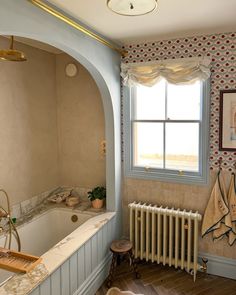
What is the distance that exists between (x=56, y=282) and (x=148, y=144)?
1.71m

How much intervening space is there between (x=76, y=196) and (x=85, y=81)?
1477mm

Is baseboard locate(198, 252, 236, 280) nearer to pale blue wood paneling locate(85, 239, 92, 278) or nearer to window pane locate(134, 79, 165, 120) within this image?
pale blue wood paneling locate(85, 239, 92, 278)

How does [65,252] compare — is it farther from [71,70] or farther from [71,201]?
[71,70]

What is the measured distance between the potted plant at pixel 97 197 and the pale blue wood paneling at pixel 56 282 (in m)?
1.14

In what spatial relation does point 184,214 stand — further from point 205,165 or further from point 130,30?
point 130,30

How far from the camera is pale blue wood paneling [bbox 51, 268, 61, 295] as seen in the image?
6.19 ft

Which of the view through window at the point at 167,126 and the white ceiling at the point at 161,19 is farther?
the view through window at the point at 167,126

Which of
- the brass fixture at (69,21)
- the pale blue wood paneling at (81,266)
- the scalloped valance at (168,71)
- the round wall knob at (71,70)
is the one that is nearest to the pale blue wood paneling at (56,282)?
the pale blue wood paneling at (81,266)

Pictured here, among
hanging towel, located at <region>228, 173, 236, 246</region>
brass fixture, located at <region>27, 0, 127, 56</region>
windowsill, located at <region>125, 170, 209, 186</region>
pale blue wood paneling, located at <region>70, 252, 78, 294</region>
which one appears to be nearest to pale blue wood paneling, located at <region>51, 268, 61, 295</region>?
pale blue wood paneling, located at <region>70, 252, 78, 294</region>

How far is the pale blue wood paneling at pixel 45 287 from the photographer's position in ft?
5.79

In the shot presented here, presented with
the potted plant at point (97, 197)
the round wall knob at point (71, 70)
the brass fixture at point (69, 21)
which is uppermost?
the brass fixture at point (69, 21)

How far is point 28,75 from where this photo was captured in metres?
2.96

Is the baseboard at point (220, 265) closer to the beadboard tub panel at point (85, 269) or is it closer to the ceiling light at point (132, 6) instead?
the beadboard tub panel at point (85, 269)

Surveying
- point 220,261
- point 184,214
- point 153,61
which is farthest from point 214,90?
point 220,261
